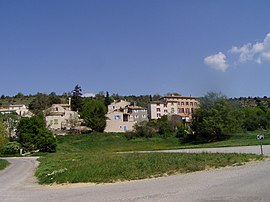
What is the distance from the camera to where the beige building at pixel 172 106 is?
129m

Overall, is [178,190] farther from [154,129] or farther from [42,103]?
[42,103]

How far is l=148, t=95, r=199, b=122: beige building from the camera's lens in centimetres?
12912

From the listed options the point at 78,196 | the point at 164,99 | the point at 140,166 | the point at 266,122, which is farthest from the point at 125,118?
the point at 78,196

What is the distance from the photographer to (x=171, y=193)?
14.1 m

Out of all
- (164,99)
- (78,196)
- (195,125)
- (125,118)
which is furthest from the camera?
(164,99)

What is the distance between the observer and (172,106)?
447 ft

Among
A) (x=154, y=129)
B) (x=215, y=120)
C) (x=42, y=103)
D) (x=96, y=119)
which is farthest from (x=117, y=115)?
(x=42, y=103)

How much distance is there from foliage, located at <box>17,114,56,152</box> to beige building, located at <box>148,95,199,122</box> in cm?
5471

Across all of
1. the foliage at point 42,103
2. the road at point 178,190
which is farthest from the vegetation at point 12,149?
the foliage at point 42,103

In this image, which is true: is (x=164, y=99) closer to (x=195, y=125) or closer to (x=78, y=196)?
(x=195, y=125)

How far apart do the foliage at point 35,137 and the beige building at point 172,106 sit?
5471 centimetres

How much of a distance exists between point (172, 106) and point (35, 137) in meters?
68.7

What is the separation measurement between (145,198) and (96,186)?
5414 millimetres

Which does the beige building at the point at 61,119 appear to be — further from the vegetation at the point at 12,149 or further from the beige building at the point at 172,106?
the beige building at the point at 172,106
